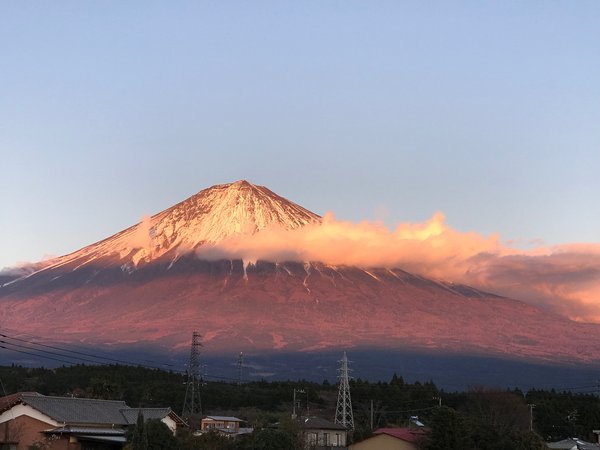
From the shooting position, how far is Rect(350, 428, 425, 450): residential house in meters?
57.4

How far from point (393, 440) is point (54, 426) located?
18.9 metres

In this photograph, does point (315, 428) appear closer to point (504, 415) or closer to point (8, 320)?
point (504, 415)

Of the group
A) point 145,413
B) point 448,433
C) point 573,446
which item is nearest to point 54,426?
point 145,413

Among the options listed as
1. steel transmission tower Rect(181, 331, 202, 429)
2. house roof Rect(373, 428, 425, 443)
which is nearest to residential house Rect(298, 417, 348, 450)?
house roof Rect(373, 428, 425, 443)

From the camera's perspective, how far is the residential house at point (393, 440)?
57438mm

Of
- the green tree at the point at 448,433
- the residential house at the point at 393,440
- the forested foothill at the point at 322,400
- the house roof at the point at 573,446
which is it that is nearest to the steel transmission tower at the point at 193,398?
the forested foothill at the point at 322,400

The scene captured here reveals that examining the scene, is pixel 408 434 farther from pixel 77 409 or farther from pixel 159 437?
pixel 77 409

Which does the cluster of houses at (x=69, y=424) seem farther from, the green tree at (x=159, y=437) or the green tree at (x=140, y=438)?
the green tree at (x=140, y=438)

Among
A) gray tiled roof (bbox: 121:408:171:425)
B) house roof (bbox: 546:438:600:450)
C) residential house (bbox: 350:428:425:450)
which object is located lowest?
house roof (bbox: 546:438:600:450)

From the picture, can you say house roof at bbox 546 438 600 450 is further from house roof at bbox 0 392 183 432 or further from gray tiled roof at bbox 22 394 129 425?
gray tiled roof at bbox 22 394 129 425

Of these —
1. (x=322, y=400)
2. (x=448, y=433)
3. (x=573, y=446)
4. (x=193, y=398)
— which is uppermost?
(x=193, y=398)

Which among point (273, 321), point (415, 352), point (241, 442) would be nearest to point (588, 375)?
point (415, 352)

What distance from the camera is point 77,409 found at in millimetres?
54625

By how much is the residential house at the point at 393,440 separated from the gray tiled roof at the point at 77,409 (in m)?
14.1
